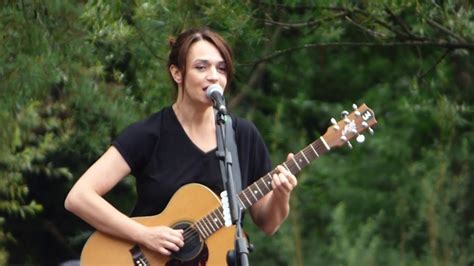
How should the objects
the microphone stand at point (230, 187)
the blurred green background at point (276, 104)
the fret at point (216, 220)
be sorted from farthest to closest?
the blurred green background at point (276, 104), the fret at point (216, 220), the microphone stand at point (230, 187)

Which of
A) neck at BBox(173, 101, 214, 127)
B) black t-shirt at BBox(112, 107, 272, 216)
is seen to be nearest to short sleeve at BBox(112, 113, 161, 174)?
black t-shirt at BBox(112, 107, 272, 216)

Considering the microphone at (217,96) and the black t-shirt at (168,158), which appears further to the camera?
the black t-shirt at (168,158)

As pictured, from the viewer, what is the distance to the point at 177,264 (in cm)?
659

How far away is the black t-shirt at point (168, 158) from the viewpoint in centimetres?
652

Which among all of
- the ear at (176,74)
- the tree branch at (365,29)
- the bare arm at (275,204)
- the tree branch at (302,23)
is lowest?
the bare arm at (275,204)

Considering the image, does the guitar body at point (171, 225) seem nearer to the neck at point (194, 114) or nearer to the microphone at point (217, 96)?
the neck at point (194, 114)

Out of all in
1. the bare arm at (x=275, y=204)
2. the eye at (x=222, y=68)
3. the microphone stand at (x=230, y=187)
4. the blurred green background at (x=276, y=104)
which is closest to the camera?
the microphone stand at (x=230, y=187)

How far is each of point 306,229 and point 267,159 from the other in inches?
260

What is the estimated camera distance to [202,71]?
6449 mm

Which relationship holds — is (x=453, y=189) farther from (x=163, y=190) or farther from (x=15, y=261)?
(x=15, y=261)

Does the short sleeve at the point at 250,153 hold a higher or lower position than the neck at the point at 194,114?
lower

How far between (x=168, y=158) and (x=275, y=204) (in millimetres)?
486

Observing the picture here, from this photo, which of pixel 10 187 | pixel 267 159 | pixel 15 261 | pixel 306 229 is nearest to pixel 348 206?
pixel 306 229

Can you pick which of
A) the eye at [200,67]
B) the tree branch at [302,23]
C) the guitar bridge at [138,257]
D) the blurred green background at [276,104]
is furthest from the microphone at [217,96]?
the tree branch at [302,23]
